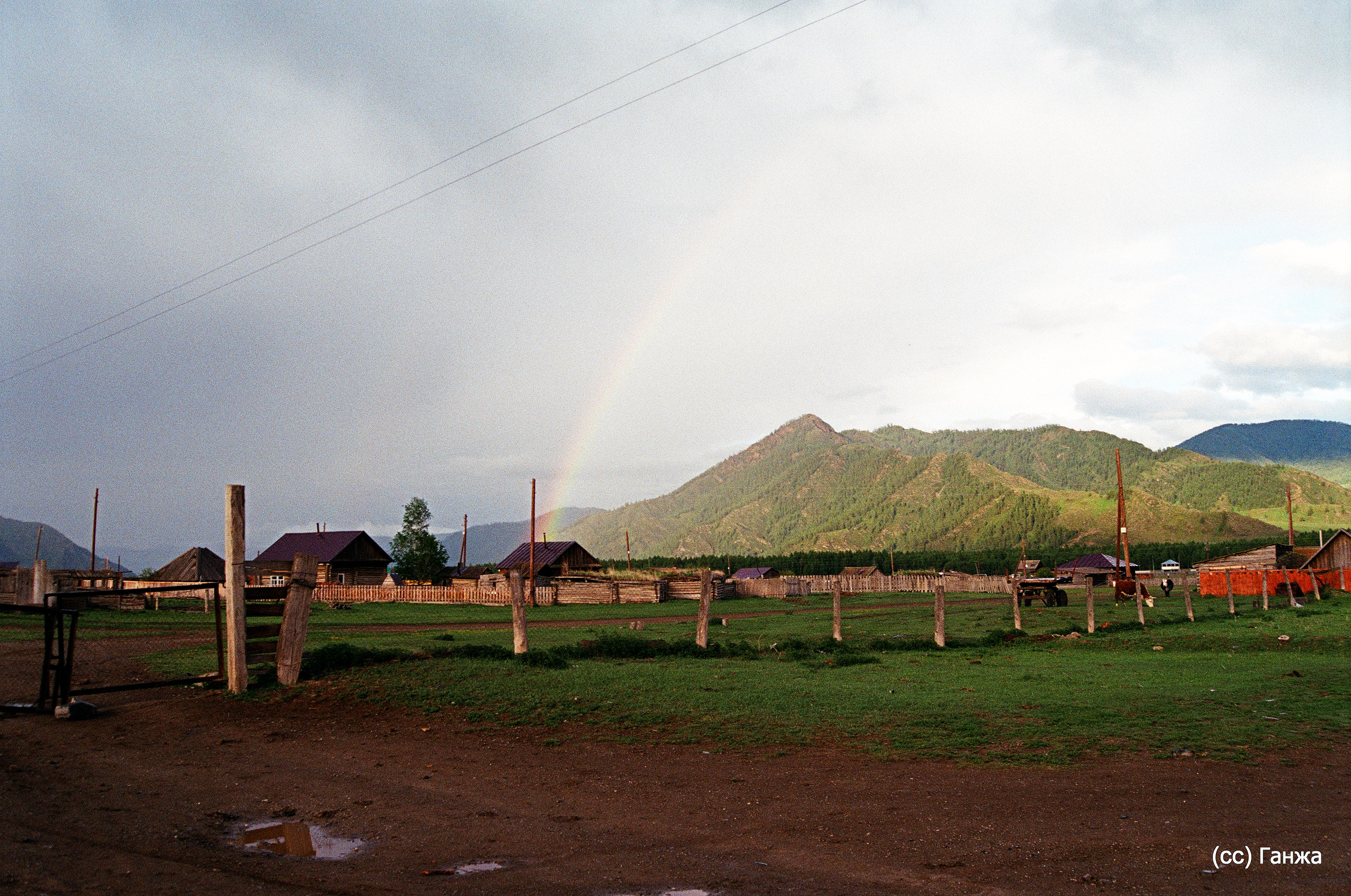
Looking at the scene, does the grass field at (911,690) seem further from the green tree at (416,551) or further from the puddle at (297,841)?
the green tree at (416,551)

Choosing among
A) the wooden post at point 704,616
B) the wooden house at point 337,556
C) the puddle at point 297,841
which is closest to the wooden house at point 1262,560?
the wooden post at point 704,616

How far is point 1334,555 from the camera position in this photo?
5084cm

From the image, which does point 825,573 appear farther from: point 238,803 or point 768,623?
point 238,803

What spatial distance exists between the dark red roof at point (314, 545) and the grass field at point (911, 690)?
4474cm

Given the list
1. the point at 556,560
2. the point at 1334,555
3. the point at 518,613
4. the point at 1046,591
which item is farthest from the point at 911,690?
the point at 556,560

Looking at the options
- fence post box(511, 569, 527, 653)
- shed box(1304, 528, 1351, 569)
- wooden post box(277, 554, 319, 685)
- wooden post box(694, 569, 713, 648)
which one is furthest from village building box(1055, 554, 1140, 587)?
Result: wooden post box(277, 554, 319, 685)

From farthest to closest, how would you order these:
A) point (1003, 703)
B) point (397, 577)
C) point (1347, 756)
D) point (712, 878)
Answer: point (397, 577)
point (1003, 703)
point (1347, 756)
point (712, 878)

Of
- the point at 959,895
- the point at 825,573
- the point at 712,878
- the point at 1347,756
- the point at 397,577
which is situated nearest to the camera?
the point at 959,895

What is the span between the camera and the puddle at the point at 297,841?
6078 mm

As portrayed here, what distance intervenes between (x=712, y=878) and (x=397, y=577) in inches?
3242

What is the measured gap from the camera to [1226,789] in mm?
7746

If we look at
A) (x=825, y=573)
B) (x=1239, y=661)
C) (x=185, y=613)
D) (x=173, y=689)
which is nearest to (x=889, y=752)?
(x=173, y=689)

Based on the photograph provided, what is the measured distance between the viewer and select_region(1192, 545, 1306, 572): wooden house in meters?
54.6

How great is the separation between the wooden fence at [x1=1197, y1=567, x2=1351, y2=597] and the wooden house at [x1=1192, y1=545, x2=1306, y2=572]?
1038 millimetres
